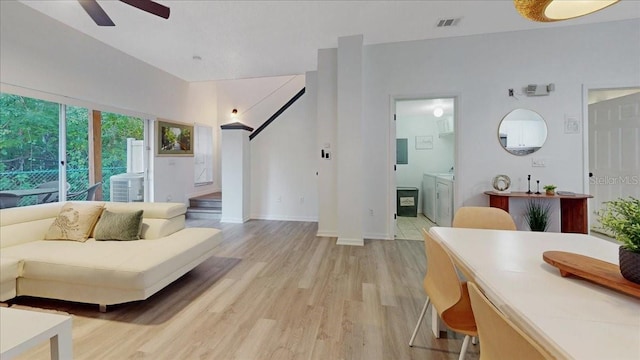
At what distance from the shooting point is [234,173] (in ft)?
17.6

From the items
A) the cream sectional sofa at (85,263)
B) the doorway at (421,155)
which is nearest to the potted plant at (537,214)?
the doorway at (421,155)

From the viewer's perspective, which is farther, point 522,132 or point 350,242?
point 350,242

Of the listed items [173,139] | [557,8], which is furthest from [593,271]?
[173,139]

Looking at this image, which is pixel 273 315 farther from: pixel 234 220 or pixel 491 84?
pixel 491 84

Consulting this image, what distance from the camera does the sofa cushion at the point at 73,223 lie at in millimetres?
2705

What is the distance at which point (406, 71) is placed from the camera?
4078mm

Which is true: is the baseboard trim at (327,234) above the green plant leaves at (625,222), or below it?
below

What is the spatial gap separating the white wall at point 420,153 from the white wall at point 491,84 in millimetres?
2321

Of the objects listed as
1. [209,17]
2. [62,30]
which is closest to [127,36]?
[62,30]

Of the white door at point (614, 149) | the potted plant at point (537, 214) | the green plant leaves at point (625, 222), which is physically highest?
the white door at point (614, 149)

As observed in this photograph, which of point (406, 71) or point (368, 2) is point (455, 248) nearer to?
point (368, 2)

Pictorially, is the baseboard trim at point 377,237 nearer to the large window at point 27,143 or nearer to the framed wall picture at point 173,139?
the framed wall picture at point 173,139

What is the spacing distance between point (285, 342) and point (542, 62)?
462cm

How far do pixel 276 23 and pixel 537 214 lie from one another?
4.29 m
